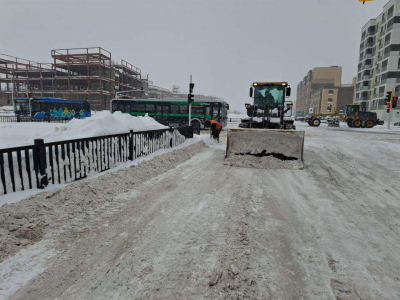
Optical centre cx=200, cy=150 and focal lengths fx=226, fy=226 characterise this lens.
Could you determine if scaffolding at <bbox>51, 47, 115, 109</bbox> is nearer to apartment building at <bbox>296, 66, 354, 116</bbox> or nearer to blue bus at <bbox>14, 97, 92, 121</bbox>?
blue bus at <bbox>14, 97, 92, 121</bbox>

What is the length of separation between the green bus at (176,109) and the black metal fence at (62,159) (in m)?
12.6

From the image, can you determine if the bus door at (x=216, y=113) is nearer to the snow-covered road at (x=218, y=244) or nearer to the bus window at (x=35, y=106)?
the snow-covered road at (x=218, y=244)

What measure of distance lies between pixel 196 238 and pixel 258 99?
8.86 m

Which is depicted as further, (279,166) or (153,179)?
(279,166)

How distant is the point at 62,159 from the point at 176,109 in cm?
1618

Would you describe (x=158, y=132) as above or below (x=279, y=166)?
above

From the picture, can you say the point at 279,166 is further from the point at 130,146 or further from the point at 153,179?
the point at 130,146

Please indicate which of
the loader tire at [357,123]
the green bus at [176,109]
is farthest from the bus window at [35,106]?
the loader tire at [357,123]

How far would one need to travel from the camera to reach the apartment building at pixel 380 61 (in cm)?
4584

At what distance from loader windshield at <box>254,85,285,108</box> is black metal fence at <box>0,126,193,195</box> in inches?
229

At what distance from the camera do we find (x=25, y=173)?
441cm

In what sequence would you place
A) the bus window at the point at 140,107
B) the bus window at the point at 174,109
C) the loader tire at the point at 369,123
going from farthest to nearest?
the loader tire at the point at 369,123 → the bus window at the point at 140,107 → the bus window at the point at 174,109

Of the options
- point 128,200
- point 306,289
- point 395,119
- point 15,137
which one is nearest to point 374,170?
point 306,289

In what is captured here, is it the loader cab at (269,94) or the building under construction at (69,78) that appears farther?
the building under construction at (69,78)
